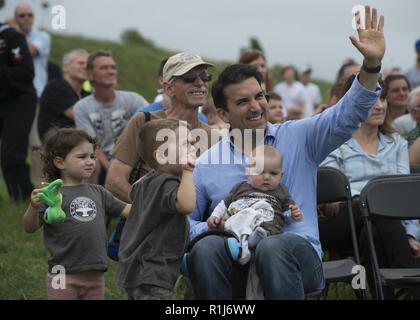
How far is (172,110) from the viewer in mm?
6406

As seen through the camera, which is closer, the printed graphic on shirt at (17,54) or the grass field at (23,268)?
the grass field at (23,268)

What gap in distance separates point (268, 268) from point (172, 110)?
193 cm

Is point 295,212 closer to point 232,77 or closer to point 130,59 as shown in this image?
point 232,77

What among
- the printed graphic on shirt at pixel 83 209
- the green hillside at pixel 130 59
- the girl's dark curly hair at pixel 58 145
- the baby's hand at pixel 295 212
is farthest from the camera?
the green hillside at pixel 130 59

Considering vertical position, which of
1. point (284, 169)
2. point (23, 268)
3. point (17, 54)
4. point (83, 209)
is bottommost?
point (23, 268)

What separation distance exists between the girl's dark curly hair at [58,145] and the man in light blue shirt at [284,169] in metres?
0.71

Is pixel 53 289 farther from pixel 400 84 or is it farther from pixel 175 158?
pixel 400 84

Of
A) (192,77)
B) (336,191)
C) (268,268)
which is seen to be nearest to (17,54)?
(192,77)

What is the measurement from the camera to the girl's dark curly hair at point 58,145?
5465mm

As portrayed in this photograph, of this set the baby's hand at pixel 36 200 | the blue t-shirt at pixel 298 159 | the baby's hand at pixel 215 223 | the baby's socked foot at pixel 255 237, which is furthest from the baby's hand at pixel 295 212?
the baby's hand at pixel 36 200

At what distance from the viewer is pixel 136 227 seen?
198 inches

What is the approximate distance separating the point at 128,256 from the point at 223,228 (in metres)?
0.54

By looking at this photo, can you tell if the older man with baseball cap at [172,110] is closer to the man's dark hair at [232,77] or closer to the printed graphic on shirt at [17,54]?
the man's dark hair at [232,77]

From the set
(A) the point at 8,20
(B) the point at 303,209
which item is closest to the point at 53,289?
(B) the point at 303,209
